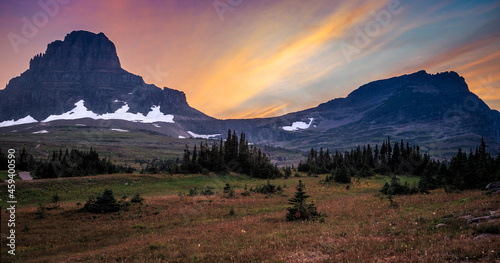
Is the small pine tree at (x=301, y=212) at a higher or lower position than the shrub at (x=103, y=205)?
higher

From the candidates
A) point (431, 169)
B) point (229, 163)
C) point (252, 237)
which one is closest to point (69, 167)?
point (229, 163)

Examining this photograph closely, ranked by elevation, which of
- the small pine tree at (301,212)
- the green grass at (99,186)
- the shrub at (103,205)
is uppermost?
the small pine tree at (301,212)

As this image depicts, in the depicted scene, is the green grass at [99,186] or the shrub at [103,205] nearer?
the shrub at [103,205]

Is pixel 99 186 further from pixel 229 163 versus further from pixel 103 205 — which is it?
pixel 229 163

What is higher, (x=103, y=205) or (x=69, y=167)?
(x=69, y=167)

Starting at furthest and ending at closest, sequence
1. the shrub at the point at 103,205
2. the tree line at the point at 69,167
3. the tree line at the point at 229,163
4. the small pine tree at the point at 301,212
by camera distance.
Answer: the tree line at the point at 229,163 → the tree line at the point at 69,167 → the shrub at the point at 103,205 → the small pine tree at the point at 301,212

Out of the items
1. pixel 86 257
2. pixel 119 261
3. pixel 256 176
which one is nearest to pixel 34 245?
pixel 86 257

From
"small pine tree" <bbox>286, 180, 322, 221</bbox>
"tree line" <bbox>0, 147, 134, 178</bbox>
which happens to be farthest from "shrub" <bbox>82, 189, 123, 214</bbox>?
"tree line" <bbox>0, 147, 134, 178</bbox>

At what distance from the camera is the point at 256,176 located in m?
69.3

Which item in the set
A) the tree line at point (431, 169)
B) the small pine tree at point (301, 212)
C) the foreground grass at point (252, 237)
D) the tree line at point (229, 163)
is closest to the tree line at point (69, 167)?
the tree line at point (229, 163)

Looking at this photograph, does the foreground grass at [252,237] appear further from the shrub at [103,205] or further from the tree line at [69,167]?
the tree line at [69,167]

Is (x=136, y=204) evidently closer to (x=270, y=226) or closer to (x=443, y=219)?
(x=270, y=226)

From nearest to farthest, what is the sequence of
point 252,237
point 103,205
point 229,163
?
point 252,237 < point 103,205 < point 229,163

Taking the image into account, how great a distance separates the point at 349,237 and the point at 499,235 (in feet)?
17.9
